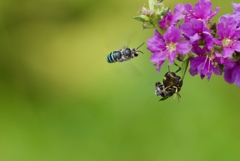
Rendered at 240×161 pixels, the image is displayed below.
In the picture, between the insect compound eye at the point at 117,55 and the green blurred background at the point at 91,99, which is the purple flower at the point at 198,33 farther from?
the green blurred background at the point at 91,99

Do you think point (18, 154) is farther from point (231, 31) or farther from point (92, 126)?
point (231, 31)

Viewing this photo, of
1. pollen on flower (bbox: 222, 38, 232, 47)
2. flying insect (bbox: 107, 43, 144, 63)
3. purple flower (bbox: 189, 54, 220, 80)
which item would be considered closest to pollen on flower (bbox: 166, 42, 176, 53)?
purple flower (bbox: 189, 54, 220, 80)

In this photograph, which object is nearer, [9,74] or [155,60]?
[155,60]

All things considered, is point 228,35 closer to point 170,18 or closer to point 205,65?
point 205,65

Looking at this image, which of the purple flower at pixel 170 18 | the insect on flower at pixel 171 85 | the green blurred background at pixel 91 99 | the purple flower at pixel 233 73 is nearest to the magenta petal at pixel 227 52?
the purple flower at pixel 233 73

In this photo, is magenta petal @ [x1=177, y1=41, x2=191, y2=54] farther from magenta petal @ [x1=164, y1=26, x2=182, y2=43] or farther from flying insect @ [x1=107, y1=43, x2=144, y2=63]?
flying insect @ [x1=107, y1=43, x2=144, y2=63]

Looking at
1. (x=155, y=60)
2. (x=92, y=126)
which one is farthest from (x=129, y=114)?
(x=155, y=60)

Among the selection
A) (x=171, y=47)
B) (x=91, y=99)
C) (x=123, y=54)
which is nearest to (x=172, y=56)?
(x=171, y=47)
